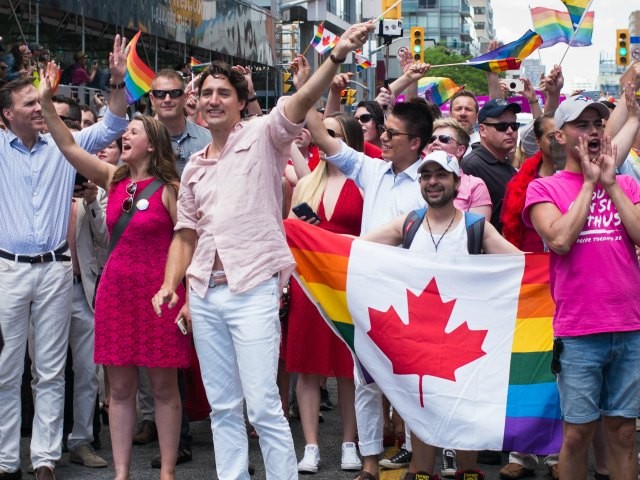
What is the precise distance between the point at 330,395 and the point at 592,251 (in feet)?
14.9

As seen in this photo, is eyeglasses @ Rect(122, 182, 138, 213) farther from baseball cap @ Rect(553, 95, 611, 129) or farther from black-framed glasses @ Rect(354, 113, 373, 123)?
black-framed glasses @ Rect(354, 113, 373, 123)

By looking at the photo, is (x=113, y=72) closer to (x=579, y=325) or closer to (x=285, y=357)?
(x=285, y=357)

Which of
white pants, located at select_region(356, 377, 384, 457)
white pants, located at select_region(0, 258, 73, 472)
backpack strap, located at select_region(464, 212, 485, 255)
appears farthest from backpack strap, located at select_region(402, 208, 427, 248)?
white pants, located at select_region(0, 258, 73, 472)

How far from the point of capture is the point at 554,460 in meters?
7.10

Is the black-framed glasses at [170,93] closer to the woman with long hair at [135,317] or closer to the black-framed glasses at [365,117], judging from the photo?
the woman with long hair at [135,317]

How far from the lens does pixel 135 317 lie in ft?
21.4

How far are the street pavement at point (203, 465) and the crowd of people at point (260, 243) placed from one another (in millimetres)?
97

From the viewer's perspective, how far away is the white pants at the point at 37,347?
22.0 feet

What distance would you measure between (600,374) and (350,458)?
6.97 feet

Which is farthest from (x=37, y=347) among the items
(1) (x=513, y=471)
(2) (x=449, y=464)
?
(1) (x=513, y=471)

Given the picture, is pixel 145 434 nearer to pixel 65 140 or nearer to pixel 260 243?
pixel 65 140

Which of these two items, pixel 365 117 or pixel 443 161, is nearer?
pixel 443 161

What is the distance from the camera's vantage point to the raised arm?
655cm

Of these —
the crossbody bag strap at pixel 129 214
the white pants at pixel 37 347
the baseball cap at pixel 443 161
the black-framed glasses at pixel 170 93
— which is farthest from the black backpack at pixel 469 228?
the black-framed glasses at pixel 170 93
